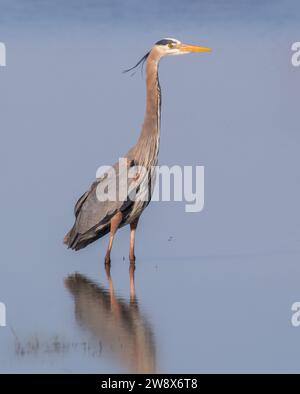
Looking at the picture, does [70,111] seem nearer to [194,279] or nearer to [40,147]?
[40,147]

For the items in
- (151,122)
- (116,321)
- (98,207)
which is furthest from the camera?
(151,122)

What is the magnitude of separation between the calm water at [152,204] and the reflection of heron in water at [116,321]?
0.02 m

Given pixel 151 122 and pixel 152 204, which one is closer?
pixel 151 122

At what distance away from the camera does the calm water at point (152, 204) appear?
28.6 feet

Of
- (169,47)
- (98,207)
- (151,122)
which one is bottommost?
(98,207)

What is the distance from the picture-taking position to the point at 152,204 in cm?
1330

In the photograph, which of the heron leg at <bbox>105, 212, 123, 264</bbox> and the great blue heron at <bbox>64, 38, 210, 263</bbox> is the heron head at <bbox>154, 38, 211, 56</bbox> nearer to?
the great blue heron at <bbox>64, 38, 210, 263</bbox>

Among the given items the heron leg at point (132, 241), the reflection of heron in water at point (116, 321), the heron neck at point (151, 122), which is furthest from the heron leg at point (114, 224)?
the reflection of heron in water at point (116, 321)

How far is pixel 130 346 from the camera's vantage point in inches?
338

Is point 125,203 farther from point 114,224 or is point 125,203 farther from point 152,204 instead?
point 152,204

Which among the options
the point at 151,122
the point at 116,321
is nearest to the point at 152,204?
the point at 151,122

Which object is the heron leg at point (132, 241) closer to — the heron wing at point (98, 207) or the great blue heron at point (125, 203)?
the great blue heron at point (125, 203)

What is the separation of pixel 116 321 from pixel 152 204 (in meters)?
4.09

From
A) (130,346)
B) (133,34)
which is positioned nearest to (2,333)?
(130,346)
